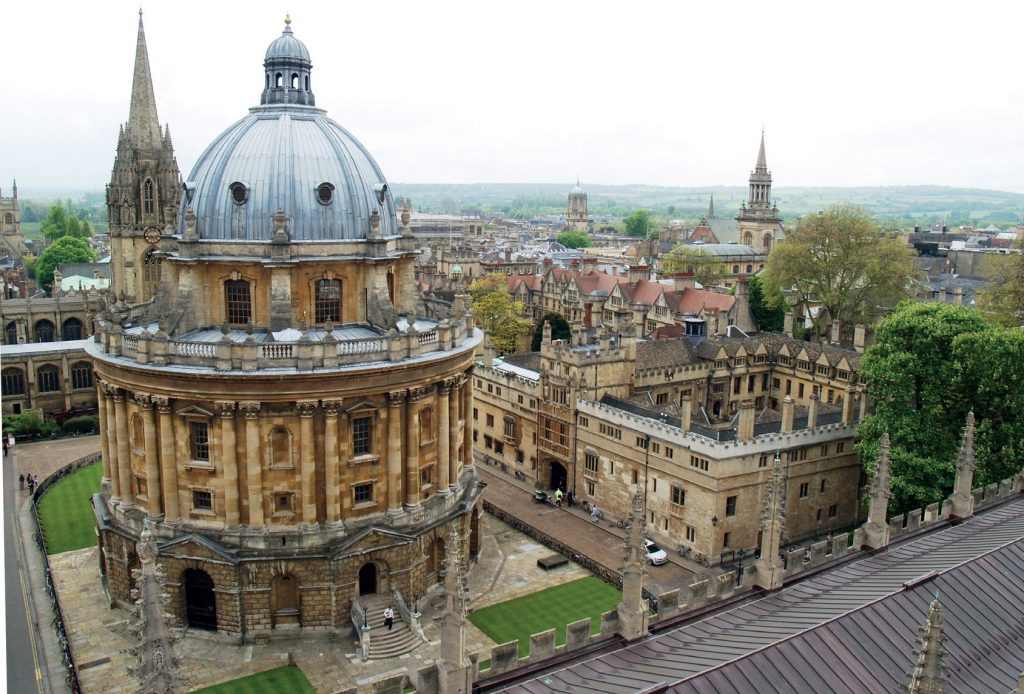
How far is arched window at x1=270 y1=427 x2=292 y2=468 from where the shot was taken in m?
37.6

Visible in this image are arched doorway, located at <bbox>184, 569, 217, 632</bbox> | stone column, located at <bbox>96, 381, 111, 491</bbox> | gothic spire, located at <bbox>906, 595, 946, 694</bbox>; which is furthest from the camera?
stone column, located at <bbox>96, 381, 111, 491</bbox>

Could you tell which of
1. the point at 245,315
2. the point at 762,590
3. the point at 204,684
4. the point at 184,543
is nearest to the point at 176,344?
the point at 245,315

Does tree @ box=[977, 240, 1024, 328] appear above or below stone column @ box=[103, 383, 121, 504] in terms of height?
above

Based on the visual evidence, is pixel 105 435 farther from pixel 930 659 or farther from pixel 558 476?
pixel 930 659

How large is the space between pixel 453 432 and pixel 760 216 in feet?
413

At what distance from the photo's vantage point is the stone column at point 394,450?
128ft

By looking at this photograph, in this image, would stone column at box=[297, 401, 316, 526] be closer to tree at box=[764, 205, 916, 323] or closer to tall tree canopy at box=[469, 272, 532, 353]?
tall tree canopy at box=[469, 272, 532, 353]

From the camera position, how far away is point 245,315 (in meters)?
40.0

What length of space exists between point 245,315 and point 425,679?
77.7 ft

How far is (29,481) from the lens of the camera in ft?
183

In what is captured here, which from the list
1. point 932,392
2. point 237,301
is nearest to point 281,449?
point 237,301

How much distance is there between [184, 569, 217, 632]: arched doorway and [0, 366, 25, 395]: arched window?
43.5 metres

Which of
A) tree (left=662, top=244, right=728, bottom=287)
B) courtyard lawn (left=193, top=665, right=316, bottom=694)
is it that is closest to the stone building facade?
courtyard lawn (left=193, top=665, right=316, bottom=694)

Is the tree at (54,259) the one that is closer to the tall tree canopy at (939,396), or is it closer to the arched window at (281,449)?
the arched window at (281,449)
